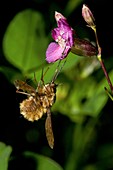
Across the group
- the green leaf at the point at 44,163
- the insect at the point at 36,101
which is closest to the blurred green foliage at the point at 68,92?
the green leaf at the point at 44,163

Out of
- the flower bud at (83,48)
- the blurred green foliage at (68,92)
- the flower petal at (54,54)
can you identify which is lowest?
the blurred green foliage at (68,92)

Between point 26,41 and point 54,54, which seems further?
point 26,41

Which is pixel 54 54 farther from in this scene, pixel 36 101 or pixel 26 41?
pixel 26 41

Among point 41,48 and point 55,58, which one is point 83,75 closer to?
point 41,48

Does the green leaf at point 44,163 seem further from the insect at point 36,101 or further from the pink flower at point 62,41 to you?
the pink flower at point 62,41

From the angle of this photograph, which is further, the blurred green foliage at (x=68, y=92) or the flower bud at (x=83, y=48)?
the blurred green foliage at (x=68, y=92)

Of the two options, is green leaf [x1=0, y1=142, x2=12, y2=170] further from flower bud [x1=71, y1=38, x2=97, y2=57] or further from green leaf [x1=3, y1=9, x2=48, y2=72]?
green leaf [x1=3, y1=9, x2=48, y2=72]

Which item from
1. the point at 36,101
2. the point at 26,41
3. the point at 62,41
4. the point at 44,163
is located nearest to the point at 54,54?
the point at 62,41

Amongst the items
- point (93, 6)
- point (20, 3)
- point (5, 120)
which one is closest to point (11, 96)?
point (5, 120)
